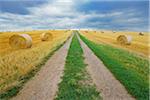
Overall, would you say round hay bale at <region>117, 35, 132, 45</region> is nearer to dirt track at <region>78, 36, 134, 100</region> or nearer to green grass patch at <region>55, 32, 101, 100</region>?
dirt track at <region>78, 36, 134, 100</region>

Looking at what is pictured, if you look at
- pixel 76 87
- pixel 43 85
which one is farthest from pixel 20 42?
pixel 76 87

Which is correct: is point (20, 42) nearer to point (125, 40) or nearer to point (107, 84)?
point (125, 40)

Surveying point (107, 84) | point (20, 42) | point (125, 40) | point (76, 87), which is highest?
point (20, 42)

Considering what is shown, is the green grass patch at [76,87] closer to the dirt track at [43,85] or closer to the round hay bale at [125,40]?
the dirt track at [43,85]

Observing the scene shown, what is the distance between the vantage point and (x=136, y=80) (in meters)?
11.7

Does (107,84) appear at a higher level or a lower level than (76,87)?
lower

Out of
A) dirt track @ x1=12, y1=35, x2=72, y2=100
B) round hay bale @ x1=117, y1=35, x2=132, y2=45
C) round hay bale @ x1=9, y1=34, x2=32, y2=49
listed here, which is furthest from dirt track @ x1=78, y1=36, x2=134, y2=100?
round hay bale @ x1=117, y1=35, x2=132, y2=45

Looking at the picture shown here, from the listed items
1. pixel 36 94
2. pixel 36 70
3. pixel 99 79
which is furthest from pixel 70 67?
pixel 36 94

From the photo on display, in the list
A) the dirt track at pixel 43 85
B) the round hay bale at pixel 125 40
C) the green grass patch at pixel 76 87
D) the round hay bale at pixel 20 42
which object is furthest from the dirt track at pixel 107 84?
the round hay bale at pixel 125 40

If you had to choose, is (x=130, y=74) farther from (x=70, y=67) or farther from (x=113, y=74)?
(x=70, y=67)

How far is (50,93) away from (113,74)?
4628mm

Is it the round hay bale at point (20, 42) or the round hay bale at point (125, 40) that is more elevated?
the round hay bale at point (20, 42)

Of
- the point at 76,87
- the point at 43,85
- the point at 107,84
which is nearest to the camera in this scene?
the point at 76,87

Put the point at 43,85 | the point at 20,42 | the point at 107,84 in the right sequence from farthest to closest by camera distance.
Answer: the point at 20,42
the point at 107,84
the point at 43,85
